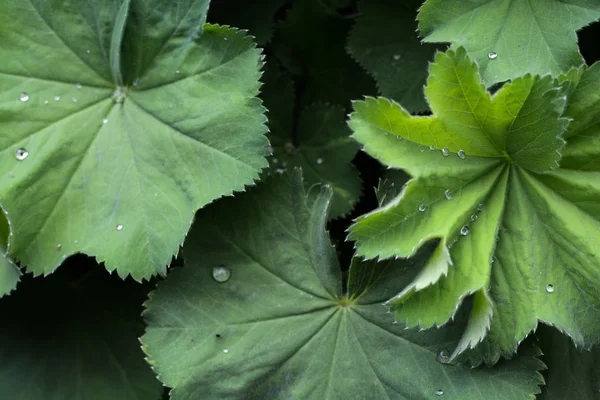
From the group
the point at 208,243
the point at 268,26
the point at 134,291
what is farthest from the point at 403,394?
the point at 268,26

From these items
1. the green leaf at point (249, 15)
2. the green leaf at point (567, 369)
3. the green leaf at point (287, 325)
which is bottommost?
the green leaf at point (567, 369)

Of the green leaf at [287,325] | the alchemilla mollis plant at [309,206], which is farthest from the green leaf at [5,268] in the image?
the green leaf at [287,325]

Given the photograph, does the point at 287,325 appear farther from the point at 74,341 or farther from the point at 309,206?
the point at 74,341

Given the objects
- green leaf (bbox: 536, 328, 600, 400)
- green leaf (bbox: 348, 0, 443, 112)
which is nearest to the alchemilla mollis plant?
green leaf (bbox: 536, 328, 600, 400)

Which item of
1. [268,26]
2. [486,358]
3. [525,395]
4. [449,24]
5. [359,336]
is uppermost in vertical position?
[268,26]

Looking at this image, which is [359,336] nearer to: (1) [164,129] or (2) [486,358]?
(2) [486,358]

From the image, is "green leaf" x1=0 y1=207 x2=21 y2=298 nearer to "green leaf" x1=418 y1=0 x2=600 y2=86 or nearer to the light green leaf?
the light green leaf

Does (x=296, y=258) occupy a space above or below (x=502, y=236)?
above

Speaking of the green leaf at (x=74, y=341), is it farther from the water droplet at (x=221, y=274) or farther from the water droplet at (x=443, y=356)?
the water droplet at (x=443, y=356)
